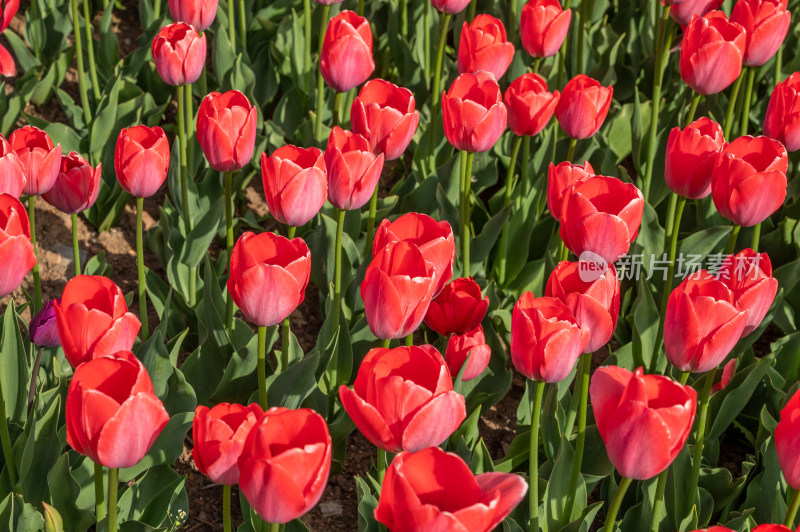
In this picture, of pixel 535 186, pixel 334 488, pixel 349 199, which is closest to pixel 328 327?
pixel 349 199

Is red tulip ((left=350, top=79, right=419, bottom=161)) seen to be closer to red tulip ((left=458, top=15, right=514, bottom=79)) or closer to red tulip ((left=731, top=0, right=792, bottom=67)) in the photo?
red tulip ((left=458, top=15, right=514, bottom=79))

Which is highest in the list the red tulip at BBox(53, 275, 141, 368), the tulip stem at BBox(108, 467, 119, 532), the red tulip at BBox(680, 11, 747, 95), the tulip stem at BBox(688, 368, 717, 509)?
the red tulip at BBox(680, 11, 747, 95)

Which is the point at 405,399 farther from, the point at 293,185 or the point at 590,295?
the point at 293,185

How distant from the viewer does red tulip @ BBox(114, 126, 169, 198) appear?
2045 mm

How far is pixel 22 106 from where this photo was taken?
Result: 319cm

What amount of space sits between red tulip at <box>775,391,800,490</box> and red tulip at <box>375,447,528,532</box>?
44cm

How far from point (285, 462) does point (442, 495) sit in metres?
0.20

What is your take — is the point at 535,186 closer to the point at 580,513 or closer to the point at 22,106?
the point at 580,513

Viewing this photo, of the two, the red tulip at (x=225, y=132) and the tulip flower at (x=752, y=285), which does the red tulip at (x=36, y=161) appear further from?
the tulip flower at (x=752, y=285)

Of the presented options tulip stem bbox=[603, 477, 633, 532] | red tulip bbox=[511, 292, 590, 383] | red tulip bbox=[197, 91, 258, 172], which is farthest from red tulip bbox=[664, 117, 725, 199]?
red tulip bbox=[197, 91, 258, 172]

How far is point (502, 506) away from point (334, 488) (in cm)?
121

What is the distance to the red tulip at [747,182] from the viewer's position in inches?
75.9

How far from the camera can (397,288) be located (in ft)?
5.12

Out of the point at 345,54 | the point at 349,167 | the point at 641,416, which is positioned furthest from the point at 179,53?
the point at 641,416
